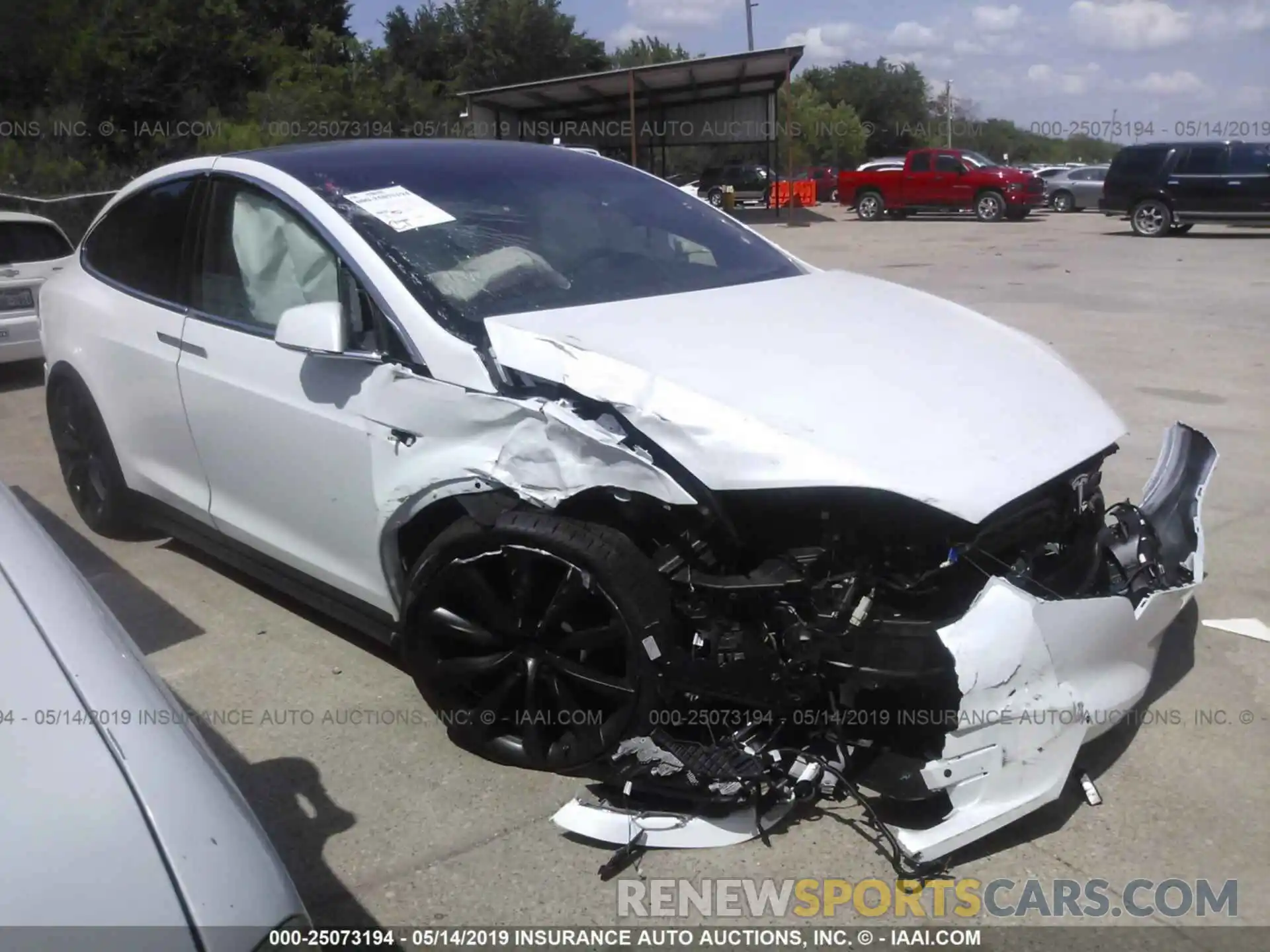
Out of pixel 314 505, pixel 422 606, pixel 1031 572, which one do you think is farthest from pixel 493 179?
pixel 1031 572

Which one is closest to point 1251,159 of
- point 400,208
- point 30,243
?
point 30,243

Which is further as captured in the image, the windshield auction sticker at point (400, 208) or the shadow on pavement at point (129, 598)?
the shadow on pavement at point (129, 598)

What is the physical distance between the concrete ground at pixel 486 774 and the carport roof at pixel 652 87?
71.7 ft

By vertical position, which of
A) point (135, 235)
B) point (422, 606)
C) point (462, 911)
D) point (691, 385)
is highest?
point (135, 235)

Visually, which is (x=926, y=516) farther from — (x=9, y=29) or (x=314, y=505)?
(x=9, y=29)

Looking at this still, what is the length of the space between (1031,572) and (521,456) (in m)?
1.39

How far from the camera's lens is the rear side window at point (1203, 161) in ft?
66.3

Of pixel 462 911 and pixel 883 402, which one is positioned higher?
pixel 883 402

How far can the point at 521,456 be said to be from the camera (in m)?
2.94

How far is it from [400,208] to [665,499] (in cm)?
145

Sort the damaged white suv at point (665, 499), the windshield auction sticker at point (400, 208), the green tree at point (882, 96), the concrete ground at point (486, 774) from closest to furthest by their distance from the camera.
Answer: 1. the damaged white suv at point (665, 499)
2. the concrete ground at point (486, 774)
3. the windshield auction sticker at point (400, 208)
4. the green tree at point (882, 96)

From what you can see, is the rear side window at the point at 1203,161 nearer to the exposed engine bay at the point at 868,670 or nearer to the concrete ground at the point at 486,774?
the concrete ground at the point at 486,774

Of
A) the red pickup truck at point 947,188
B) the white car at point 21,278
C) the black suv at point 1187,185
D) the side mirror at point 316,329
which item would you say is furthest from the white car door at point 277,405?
the red pickup truck at point 947,188

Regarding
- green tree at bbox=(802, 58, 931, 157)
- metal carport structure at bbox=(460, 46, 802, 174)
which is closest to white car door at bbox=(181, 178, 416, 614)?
metal carport structure at bbox=(460, 46, 802, 174)
